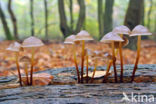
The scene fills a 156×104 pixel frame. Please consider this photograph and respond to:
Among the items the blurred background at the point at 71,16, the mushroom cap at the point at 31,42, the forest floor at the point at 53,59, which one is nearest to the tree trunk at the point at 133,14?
the blurred background at the point at 71,16

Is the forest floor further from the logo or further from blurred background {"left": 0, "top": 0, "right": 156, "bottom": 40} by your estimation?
the logo

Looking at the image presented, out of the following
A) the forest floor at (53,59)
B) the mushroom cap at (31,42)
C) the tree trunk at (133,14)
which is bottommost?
the forest floor at (53,59)

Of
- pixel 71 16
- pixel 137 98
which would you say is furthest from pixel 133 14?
pixel 137 98

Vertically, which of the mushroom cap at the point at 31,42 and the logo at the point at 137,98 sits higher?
the mushroom cap at the point at 31,42

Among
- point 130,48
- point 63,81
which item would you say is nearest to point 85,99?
point 63,81

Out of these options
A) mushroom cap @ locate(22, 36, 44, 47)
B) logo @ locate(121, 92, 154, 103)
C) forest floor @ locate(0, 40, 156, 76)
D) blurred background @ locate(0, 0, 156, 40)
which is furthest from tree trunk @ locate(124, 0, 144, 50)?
mushroom cap @ locate(22, 36, 44, 47)

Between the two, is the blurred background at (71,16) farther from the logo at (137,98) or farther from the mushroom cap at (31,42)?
the logo at (137,98)

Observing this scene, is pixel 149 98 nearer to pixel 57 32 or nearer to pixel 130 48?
pixel 130 48

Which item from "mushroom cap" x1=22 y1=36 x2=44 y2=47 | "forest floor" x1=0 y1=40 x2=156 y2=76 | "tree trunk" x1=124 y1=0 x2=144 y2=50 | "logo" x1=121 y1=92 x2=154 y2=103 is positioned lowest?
"forest floor" x1=0 y1=40 x2=156 y2=76

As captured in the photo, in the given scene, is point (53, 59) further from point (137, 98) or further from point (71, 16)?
point (137, 98)
